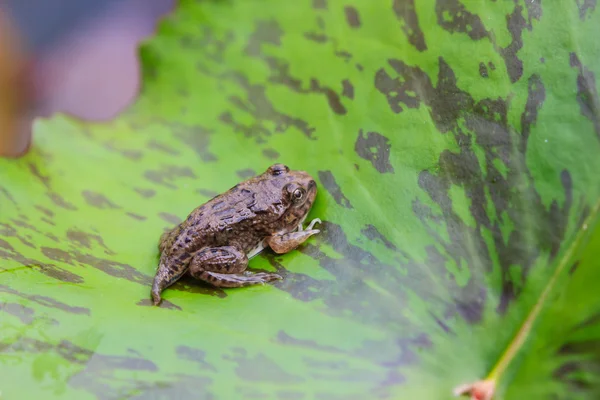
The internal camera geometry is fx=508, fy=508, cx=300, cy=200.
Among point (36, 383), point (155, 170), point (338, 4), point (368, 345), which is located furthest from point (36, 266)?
point (338, 4)

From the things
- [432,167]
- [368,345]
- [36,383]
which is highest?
[432,167]

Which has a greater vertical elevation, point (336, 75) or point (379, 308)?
point (336, 75)

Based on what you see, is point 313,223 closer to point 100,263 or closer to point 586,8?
point 100,263

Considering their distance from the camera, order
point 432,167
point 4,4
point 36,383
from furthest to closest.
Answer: point 4,4 < point 432,167 < point 36,383

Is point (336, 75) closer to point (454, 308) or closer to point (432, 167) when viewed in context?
point (432, 167)

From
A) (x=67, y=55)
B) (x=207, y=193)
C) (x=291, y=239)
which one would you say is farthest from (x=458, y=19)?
(x=67, y=55)

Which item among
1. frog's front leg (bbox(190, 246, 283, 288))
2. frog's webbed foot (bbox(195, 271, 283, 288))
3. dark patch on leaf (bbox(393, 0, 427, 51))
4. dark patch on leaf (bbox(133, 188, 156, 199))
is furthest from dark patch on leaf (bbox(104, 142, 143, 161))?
dark patch on leaf (bbox(393, 0, 427, 51))
